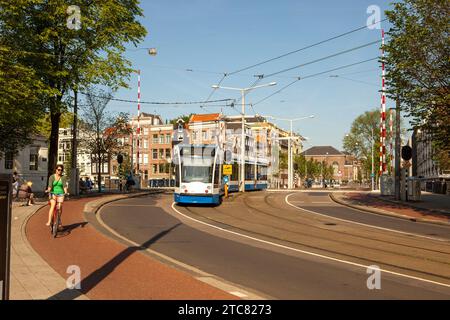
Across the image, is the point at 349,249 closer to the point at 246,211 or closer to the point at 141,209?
the point at 246,211

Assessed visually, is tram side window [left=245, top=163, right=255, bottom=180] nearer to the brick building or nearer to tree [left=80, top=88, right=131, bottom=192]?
tree [left=80, top=88, right=131, bottom=192]

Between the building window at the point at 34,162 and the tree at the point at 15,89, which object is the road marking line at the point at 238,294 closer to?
the tree at the point at 15,89

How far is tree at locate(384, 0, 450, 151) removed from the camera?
20250 mm

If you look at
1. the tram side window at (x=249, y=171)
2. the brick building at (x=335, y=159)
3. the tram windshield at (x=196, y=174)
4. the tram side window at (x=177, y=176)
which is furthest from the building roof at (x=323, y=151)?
the tram side window at (x=177, y=176)

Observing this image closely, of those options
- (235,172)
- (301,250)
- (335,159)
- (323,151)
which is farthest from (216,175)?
(323,151)

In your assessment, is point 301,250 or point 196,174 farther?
point 196,174

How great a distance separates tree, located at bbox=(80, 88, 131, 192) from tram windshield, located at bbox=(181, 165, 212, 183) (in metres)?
16.7

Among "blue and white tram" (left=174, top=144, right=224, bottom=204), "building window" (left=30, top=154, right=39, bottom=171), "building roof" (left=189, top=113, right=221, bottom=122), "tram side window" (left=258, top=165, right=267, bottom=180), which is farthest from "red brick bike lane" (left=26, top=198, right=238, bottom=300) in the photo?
"building roof" (left=189, top=113, right=221, bottom=122)

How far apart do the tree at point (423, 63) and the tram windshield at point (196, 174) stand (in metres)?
9.42

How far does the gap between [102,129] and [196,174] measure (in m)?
18.4

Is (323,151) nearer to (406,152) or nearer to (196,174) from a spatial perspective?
(406,152)

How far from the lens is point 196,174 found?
74.9 ft

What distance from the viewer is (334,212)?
21.3 meters

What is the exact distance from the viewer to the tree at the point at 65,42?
23.3m
